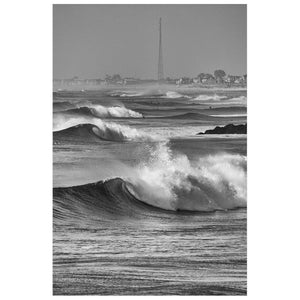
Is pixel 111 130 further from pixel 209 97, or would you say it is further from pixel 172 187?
pixel 209 97

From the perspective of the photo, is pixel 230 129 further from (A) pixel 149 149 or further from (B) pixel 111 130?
(B) pixel 111 130

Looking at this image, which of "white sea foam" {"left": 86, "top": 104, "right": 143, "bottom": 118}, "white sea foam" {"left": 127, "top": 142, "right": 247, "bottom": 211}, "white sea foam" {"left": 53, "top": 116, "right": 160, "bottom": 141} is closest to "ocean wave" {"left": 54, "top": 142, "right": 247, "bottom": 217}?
"white sea foam" {"left": 127, "top": 142, "right": 247, "bottom": 211}

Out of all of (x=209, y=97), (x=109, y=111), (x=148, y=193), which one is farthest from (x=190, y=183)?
(x=109, y=111)

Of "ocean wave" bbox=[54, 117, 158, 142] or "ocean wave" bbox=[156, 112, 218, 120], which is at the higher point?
"ocean wave" bbox=[156, 112, 218, 120]

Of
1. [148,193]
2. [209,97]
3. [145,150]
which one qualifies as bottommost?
[148,193]

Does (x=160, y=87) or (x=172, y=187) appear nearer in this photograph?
(x=172, y=187)

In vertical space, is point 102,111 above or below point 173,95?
below

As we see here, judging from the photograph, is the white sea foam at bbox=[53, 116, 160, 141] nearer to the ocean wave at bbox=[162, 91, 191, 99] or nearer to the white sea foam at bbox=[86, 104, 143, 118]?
the white sea foam at bbox=[86, 104, 143, 118]

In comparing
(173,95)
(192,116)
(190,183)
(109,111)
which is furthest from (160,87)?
(190,183)
